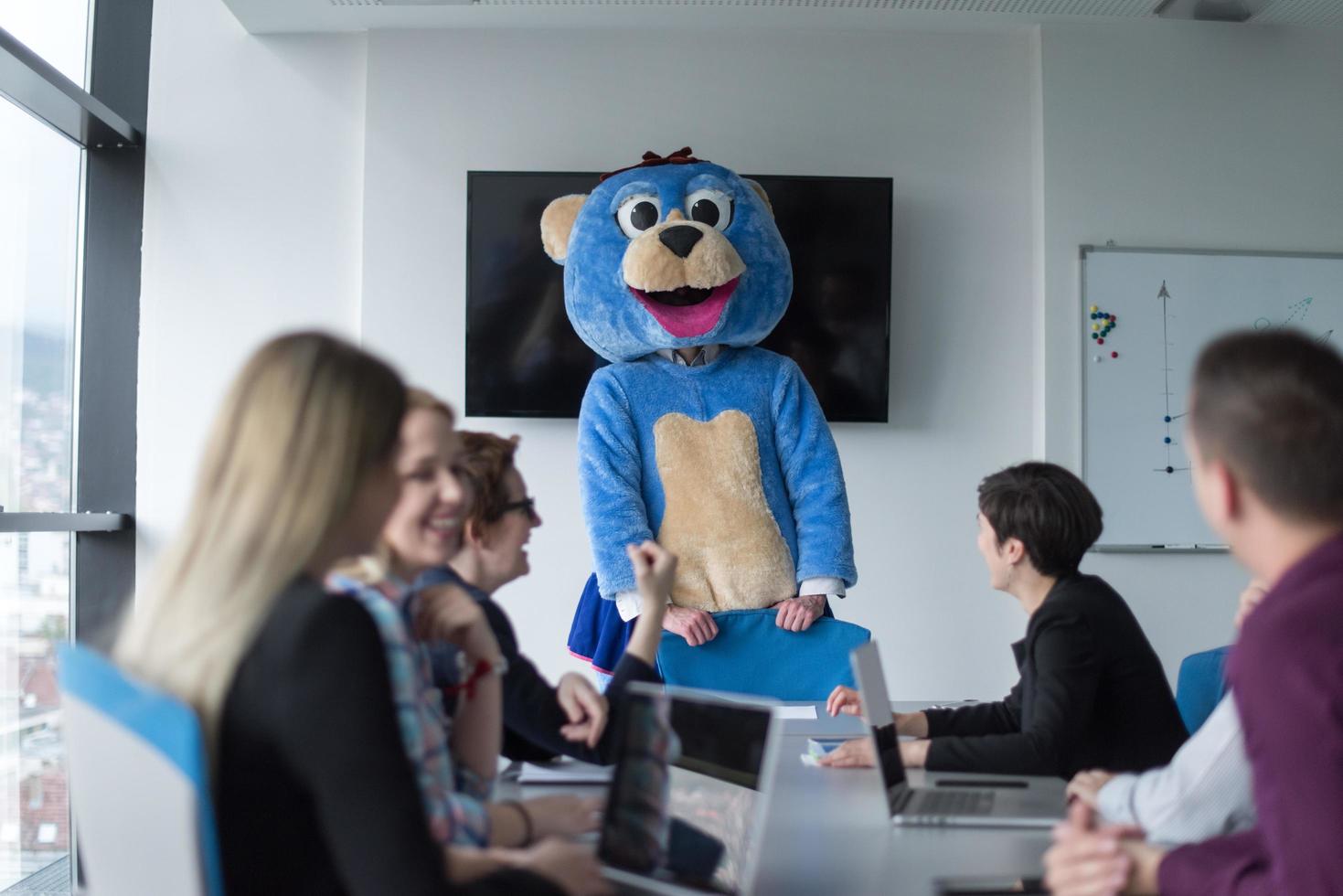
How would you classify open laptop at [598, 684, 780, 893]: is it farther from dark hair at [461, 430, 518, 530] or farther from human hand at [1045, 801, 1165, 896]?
→ dark hair at [461, 430, 518, 530]

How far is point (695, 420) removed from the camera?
2.63m

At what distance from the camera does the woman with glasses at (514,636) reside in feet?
5.23

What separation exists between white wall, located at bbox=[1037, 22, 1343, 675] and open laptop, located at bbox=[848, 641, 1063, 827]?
2313mm

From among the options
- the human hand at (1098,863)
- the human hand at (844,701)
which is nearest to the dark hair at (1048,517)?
the human hand at (844,701)

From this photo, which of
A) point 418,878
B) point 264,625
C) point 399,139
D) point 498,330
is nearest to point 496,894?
point 418,878

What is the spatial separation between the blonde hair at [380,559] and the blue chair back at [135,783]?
0.76 ft

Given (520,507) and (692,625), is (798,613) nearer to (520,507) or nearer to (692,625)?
(692,625)

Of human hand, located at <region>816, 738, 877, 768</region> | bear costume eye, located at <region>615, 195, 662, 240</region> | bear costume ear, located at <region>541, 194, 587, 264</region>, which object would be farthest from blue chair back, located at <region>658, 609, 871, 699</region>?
bear costume ear, located at <region>541, 194, 587, 264</region>

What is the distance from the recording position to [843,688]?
189 cm

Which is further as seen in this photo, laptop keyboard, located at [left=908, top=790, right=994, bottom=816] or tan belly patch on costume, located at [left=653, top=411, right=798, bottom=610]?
tan belly patch on costume, located at [left=653, top=411, right=798, bottom=610]

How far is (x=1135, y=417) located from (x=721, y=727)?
9.34 feet

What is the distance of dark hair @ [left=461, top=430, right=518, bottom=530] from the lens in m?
1.70

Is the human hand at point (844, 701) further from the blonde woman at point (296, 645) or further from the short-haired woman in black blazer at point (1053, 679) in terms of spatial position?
the blonde woman at point (296, 645)

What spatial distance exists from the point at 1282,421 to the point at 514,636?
1069mm
